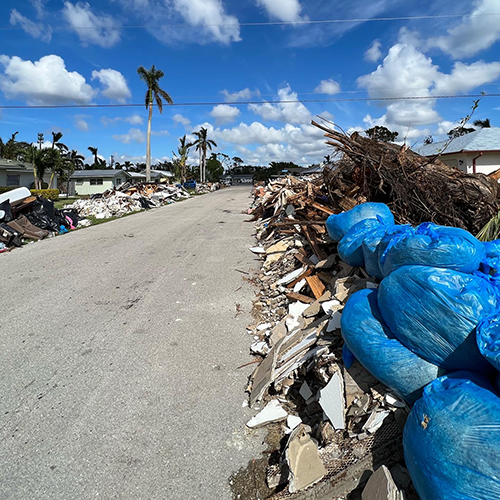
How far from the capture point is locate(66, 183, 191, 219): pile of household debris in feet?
54.6

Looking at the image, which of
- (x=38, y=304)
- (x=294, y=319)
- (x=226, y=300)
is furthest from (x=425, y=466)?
(x=38, y=304)

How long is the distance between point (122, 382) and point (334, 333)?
2.02m

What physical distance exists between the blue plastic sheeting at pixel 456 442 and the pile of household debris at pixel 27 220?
9655 millimetres

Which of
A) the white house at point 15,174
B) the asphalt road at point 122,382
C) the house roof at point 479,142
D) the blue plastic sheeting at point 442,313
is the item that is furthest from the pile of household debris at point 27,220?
the white house at point 15,174

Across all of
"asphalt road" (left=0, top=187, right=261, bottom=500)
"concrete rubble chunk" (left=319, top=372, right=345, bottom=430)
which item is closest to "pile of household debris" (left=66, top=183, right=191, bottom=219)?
"asphalt road" (left=0, top=187, right=261, bottom=500)

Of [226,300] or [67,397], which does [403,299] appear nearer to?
[67,397]

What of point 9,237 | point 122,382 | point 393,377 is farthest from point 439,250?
point 9,237

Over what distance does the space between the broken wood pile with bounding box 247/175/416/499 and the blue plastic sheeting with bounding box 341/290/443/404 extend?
0.15m

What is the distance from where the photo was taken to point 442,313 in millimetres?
1992

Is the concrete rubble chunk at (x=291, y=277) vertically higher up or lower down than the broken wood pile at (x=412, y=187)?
lower down

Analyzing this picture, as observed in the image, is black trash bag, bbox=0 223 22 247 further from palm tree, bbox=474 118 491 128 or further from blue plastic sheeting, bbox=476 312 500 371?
palm tree, bbox=474 118 491 128

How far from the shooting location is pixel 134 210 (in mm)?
18156

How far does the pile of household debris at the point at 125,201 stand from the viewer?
54.6 ft

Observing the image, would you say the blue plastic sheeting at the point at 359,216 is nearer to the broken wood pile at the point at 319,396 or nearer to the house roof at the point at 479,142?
the broken wood pile at the point at 319,396
